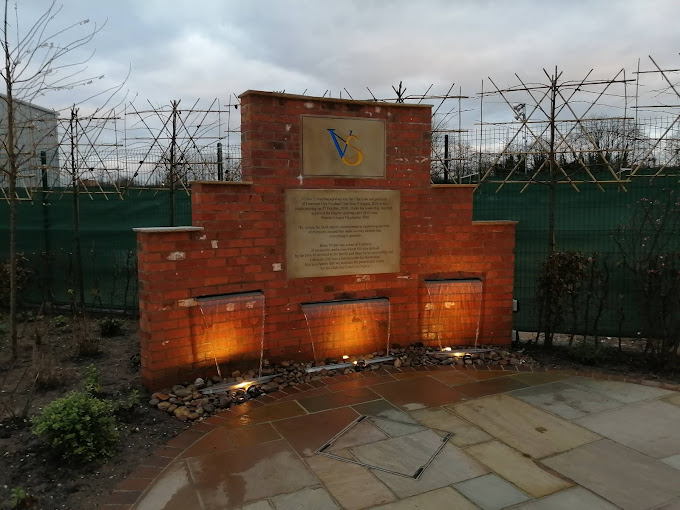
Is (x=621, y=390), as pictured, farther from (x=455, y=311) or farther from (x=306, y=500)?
(x=306, y=500)

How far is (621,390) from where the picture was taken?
4848mm

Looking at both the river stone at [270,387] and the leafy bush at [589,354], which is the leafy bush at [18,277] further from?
the leafy bush at [589,354]

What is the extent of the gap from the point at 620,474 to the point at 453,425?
1.25 metres

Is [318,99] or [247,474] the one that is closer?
[247,474]

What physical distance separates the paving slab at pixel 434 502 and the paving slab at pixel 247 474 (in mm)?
593

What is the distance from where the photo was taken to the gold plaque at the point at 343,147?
5289mm

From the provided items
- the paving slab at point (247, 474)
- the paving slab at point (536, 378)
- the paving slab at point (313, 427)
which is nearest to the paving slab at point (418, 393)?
the paving slab at point (313, 427)

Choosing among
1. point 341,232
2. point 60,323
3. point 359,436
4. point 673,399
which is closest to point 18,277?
point 60,323

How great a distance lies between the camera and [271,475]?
3.30 meters

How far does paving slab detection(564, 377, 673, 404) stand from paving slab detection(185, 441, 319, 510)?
3224 millimetres

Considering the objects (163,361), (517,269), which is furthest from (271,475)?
(517,269)

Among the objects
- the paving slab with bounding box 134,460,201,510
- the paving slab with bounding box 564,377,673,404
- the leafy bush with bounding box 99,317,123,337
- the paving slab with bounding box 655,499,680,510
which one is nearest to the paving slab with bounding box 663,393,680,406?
the paving slab with bounding box 564,377,673,404

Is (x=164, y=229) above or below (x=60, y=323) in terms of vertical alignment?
above

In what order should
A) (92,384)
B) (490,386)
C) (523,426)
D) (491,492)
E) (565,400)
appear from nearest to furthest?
(491,492) < (523,426) < (92,384) < (565,400) < (490,386)
